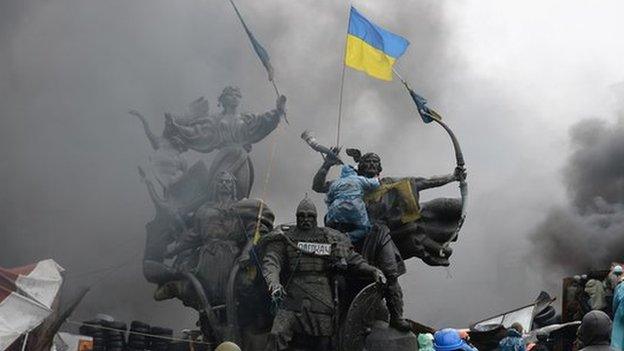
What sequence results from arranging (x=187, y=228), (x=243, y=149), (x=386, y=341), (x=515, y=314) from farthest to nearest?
(x=515, y=314) < (x=243, y=149) < (x=187, y=228) < (x=386, y=341)

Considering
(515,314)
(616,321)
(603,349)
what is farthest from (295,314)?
(515,314)

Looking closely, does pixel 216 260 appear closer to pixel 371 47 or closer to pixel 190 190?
pixel 190 190

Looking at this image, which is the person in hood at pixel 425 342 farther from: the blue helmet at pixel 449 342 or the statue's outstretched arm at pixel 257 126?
the statue's outstretched arm at pixel 257 126

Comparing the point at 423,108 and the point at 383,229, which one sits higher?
the point at 423,108

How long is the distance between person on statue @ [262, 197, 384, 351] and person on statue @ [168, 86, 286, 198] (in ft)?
11.6

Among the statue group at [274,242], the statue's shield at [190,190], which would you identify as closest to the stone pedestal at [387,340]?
the statue group at [274,242]

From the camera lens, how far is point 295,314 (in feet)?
37.8

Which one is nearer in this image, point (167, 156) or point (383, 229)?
point (383, 229)

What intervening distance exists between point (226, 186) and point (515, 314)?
10.1 m

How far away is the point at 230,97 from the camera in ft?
52.2

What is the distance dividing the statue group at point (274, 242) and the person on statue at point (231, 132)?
Answer: 0.02m

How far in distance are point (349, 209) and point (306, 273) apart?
1546mm

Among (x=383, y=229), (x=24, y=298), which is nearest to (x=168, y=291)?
(x=24, y=298)

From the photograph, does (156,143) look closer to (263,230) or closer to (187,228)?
(187,228)
